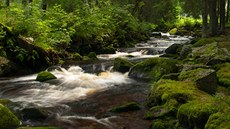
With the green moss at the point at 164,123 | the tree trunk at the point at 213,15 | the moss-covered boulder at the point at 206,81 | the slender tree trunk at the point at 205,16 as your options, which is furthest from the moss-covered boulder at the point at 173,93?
the tree trunk at the point at 213,15

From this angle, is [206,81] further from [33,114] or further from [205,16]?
[205,16]

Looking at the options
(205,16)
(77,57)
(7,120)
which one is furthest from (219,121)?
(205,16)

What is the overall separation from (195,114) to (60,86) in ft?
23.3

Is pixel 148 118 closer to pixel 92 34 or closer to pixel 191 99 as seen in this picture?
pixel 191 99

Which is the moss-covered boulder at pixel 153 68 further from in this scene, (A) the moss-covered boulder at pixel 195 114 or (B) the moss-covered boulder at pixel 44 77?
(A) the moss-covered boulder at pixel 195 114

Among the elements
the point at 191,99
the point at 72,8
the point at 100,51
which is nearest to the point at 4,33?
the point at 100,51

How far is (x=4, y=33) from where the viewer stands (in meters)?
15.8

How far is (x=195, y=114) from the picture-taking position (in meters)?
7.11

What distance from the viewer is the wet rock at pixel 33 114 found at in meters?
8.64

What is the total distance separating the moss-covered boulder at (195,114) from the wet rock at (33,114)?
3.63m

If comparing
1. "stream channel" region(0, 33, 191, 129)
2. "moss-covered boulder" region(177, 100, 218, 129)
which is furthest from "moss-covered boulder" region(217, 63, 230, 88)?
"moss-covered boulder" region(177, 100, 218, 129)

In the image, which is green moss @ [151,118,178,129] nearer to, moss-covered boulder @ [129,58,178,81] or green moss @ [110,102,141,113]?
green moss @ [110,102,141,113]

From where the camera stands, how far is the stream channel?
8.44 m

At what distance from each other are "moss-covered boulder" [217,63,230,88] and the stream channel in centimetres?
256
